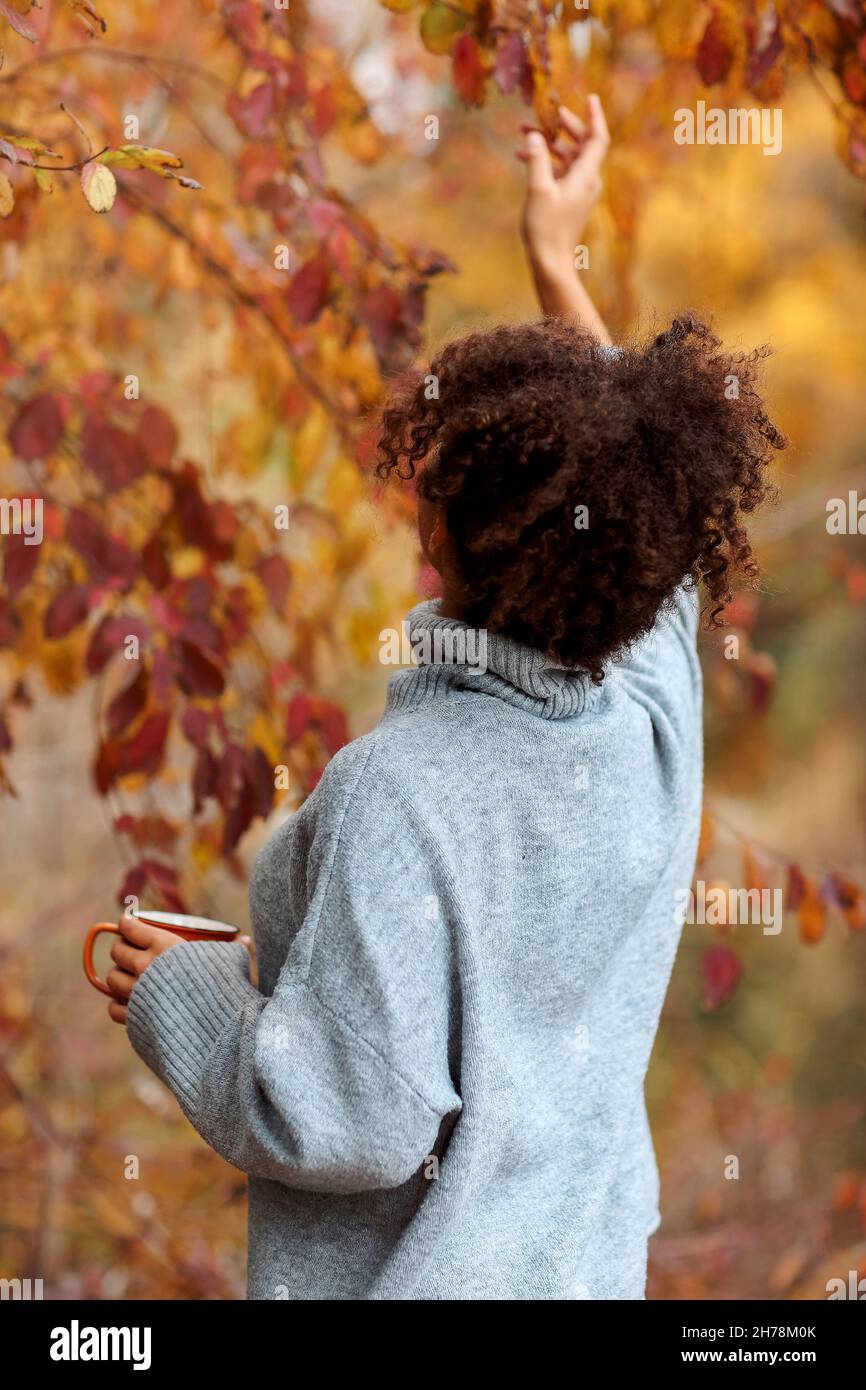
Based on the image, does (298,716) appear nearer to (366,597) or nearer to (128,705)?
(128,705)

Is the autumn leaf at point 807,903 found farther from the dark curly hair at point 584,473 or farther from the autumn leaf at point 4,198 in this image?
the autumn leaf at point 4,198

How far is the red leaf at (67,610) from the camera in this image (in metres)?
1.13

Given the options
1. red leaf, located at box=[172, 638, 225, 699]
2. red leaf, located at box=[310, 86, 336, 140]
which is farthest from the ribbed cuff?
red leaf, located at box=[310, 86, 336, 140]

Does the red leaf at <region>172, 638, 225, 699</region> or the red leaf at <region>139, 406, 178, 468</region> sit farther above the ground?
the red leaf at <region>139, 406, 178, 468</region>

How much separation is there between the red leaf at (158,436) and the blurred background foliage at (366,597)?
63 millimetres

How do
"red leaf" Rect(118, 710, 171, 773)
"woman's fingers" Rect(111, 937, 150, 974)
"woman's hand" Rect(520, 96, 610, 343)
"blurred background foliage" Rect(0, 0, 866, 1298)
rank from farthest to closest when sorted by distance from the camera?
"blurred background foliage" Rect(0, 0, 866, 1298) < "red leaf" Rect(118, 710, 171, 773) < "woman's hand" Rect(520, 96, 610, 343) < "woman's fingers" Rect(111, 937, 150, 974)

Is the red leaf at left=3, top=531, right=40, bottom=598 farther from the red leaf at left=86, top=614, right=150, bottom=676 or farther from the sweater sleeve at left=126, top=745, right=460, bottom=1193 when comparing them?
the sweater sleeve at left=126, top=745, right=460, bottom=1193

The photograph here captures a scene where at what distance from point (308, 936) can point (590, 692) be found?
22 centimetres

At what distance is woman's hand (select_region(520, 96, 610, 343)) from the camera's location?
104cm

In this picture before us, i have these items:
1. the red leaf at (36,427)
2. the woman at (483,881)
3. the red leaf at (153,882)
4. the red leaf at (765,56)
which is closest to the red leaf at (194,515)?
the red leaf at (36,427)

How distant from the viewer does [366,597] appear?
1.53 metres

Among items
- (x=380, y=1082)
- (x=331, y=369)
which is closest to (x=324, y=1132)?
(x=380, y=1082)

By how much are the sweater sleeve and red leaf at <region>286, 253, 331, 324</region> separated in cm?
63

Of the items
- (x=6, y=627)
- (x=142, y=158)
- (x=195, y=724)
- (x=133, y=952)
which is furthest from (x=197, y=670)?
(x=142, y=158)
